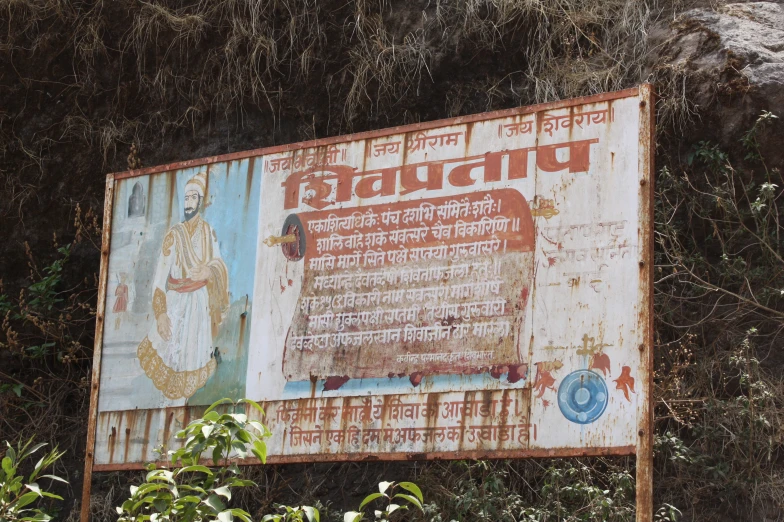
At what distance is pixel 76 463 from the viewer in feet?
21.4

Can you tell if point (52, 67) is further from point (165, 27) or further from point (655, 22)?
point (655, 22)

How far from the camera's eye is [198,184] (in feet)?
17.8

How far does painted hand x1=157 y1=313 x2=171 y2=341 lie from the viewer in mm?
5285

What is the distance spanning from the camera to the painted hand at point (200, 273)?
526 cm

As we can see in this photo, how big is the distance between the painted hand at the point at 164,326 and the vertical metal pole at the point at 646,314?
2.23m

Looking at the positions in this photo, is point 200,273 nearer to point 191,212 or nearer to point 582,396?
point 191,212

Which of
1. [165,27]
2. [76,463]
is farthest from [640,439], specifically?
[165,27]

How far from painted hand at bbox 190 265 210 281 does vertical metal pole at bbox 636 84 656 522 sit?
2042 millimetres

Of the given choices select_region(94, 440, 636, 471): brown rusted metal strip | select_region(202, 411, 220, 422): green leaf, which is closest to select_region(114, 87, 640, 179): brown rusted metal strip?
select_region(94, 440, 636, 471): brown rusted metal strip

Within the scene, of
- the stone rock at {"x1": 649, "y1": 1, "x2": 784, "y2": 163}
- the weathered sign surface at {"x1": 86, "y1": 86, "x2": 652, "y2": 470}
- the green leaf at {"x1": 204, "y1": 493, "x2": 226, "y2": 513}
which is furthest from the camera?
the stone rock at {"x1": 649, "y1": 1, "x2": 784, "y2": 163}

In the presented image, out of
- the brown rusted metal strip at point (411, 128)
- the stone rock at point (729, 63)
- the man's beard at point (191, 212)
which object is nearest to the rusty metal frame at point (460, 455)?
the man's beard at point (191, 212)

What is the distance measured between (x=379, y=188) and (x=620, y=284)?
1209 mm

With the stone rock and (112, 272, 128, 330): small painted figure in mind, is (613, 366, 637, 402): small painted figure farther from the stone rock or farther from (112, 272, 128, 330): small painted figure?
(112, 272, 128, 330): small painted figure

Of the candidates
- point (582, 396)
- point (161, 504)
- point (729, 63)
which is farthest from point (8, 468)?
point (729, 63)
